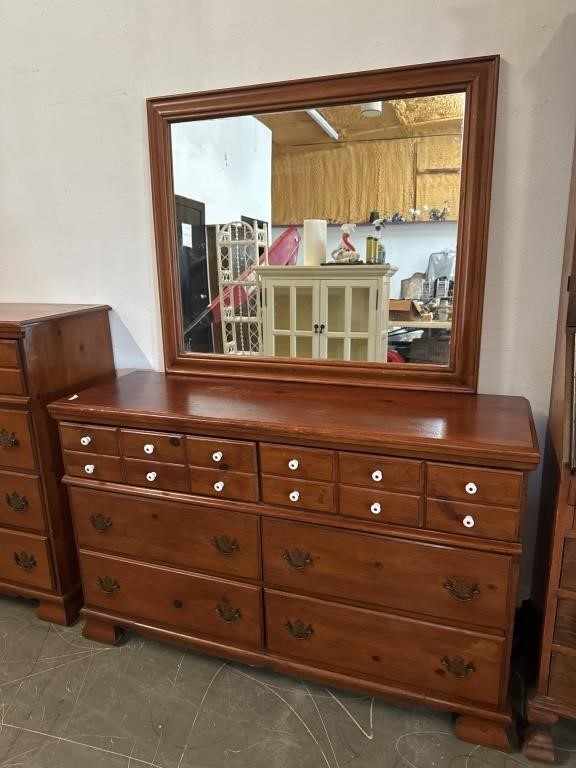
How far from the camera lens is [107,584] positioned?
167cm

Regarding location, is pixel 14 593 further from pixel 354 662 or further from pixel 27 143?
pixel 27 143

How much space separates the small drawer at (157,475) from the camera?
148 cm

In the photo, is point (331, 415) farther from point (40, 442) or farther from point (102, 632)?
point (102, 632)

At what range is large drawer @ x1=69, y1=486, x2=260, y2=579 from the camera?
1.47m

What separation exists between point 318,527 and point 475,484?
421 millimetres

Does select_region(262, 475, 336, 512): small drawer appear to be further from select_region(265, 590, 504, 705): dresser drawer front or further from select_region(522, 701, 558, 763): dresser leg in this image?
select_region(522, 701, 558, 763): dresser leg

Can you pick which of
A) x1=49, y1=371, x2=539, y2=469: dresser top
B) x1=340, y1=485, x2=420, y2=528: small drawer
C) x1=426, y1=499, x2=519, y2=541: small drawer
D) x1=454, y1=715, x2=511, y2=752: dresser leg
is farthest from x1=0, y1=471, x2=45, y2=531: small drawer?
x1=454, y1=715, x2=511, y2=752: dresser leg

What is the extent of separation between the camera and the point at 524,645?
162cm

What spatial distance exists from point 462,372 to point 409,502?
1.66ft

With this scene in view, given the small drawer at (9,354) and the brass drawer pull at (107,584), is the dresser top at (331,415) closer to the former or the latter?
the small drawer at (9,354)

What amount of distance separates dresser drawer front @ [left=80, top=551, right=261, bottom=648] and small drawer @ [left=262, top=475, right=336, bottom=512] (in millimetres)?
305

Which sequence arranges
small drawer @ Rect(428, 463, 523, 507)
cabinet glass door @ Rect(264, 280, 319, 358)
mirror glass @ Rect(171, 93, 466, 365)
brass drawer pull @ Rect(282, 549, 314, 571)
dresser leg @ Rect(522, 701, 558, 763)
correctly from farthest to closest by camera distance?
cabinet glass door @ Rect(264, 280, 319, 358) < mirror glass @ Rect(171, 93, 466, 365) < brass drawer pull @ Rect(282, 549, 314, 571) < dresser leg @ Rect(522, 701, 558, 763) < small drawer @ Rect(428, 463, 523, 507)

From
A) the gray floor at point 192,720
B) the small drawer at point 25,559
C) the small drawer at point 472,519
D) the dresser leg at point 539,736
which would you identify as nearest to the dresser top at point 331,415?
the small drawer at point 472,519

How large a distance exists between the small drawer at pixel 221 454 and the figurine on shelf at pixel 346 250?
0.68 meters
